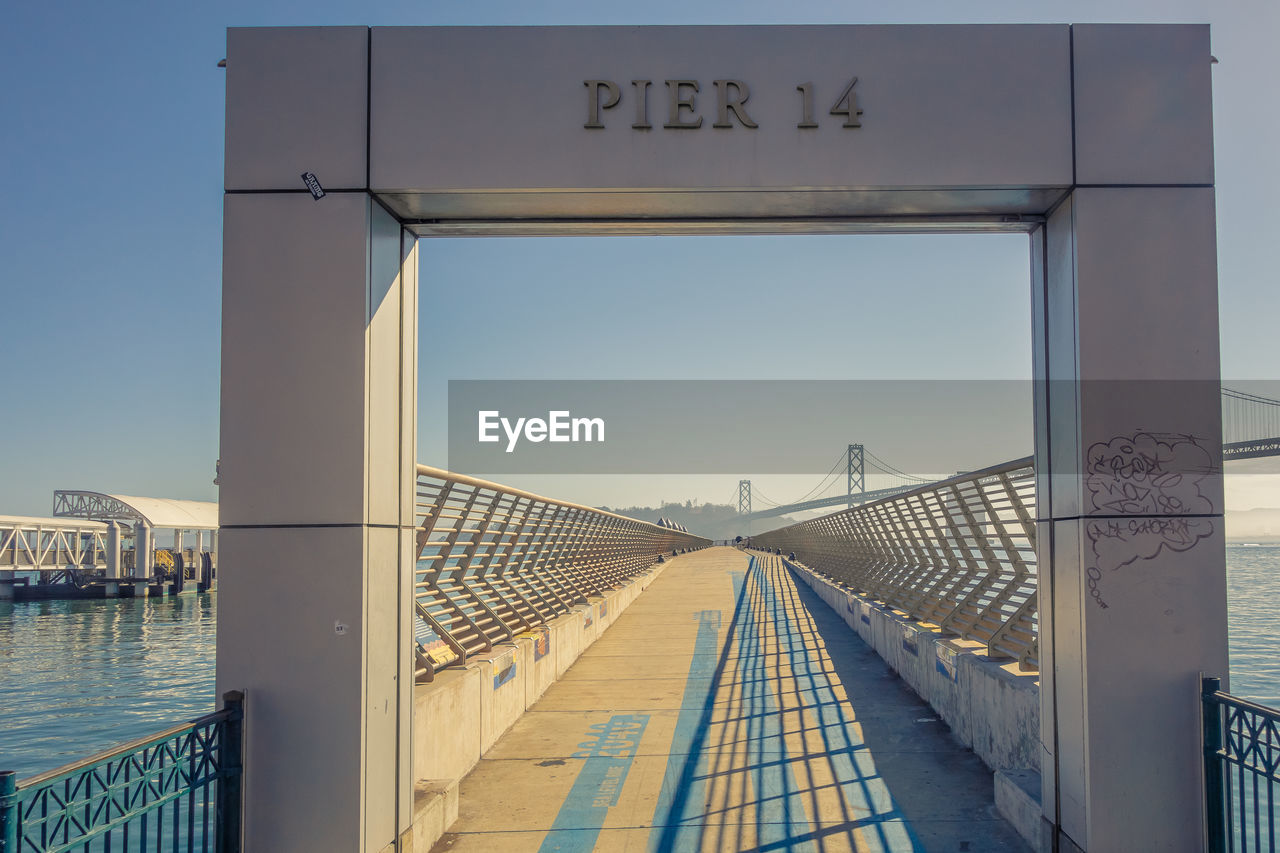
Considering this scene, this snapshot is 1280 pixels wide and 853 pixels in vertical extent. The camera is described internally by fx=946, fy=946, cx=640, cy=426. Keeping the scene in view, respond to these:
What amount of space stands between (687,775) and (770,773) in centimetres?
62

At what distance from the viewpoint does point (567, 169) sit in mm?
5000

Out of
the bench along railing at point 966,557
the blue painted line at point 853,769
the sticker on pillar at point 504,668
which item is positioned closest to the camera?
the blue painted line at point 853,769

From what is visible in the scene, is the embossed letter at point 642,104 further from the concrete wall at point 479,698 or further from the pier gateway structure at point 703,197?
the concrete wall at point 479,698

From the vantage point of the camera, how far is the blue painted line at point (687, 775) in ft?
19.0

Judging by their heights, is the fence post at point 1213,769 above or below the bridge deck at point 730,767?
above

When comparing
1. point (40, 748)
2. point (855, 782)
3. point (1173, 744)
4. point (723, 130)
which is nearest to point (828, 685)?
point (855, 782)

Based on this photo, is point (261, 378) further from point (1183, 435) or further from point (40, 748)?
point (40, 748)

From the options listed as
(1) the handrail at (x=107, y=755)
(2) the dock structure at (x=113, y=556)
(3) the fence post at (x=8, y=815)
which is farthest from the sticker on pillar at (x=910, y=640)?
(2) the dock structure at (x=113, y=556)

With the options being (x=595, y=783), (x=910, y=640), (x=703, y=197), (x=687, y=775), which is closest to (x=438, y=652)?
(x=595, y=783)

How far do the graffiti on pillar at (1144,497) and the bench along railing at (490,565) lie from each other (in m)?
4.25

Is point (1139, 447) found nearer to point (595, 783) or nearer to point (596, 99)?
point (596, 99)

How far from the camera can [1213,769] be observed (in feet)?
15.0

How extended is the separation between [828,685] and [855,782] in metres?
4.01

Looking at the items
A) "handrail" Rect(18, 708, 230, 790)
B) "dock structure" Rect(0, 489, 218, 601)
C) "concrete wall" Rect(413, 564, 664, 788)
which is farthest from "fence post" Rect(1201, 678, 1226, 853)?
"dock structure" Rect(0, 489, 218, 601)
